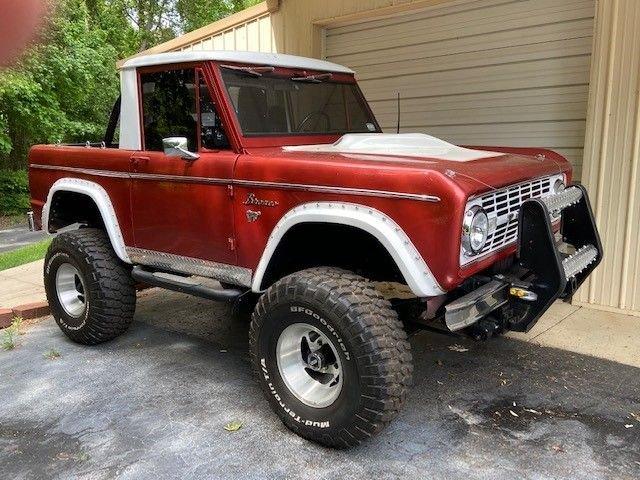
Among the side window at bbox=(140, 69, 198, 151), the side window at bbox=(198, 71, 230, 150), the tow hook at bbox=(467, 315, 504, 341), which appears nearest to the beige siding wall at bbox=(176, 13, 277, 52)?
the side window at bbox=(140, 69, 198, 151)

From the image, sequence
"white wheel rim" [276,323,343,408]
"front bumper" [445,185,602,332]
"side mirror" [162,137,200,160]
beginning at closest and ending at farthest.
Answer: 1. "front bumper" [445,185,602,332]
2. "white wheel rim" [276,323,343,408]
3. "side mirror" [162,137,200,160]

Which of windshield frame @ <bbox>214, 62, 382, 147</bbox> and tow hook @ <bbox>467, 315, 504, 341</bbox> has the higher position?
windshield frame @ <bbox>214, 62, 382, 147</bbox>

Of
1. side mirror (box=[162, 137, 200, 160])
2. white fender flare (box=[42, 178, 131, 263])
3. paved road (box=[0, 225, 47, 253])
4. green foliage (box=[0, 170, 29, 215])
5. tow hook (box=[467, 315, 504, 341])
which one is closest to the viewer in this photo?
tow hook (box=[467, 315, 504, 341])

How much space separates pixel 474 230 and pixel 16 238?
9823mm

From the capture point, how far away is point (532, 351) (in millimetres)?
4484

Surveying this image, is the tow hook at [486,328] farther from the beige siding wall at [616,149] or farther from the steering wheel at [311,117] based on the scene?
the beige siding wall at [616,149]

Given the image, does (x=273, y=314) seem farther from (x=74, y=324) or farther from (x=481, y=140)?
(x=481, y=140)

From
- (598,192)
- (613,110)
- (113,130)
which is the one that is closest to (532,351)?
(598,192)

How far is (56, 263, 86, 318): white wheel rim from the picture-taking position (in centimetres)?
480

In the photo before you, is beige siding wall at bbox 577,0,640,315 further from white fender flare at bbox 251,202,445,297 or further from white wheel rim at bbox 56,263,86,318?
white wheel rim at bbox 56,263,86,318

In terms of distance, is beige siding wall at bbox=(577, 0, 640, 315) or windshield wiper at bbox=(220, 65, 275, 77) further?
beige siding wall at bbox=(577, 0, 640, 315)

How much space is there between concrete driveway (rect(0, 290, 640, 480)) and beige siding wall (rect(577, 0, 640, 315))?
3.84ft

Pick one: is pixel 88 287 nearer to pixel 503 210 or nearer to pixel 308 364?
pixel 308 364

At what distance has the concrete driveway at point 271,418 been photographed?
2.96m
